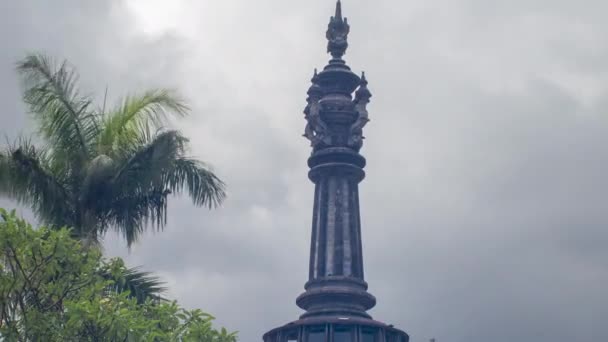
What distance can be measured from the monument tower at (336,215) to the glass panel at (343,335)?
0.08ft

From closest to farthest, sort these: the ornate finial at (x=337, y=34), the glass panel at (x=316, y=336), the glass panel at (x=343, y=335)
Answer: the glass panel at (x=343, y=335), the glass panel at (x=316, y=336), the ornate finial at (x=337, y=34)

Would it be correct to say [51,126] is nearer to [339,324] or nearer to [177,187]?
[177,187]

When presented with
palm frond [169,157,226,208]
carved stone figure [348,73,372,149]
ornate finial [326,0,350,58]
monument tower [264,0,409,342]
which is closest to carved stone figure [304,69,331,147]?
monument tower [264,0,409,342]

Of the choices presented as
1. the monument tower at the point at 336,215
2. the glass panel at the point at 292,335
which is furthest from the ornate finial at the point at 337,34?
the glass panel at the point at 292,335

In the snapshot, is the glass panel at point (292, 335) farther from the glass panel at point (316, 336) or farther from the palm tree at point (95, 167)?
the palm tree at point (95, 167)

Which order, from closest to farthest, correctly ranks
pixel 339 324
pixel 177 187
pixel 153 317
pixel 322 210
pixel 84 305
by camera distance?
pixel 84 305
pixel 153 317
pixel 177 187
pixel 339 324
pixel 322 210

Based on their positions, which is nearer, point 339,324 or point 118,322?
point 118,322

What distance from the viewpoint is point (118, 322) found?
24.2 m

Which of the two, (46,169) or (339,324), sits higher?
(339,324)

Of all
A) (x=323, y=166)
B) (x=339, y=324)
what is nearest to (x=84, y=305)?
(x=339, y=324)

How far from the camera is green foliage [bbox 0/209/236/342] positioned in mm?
24453

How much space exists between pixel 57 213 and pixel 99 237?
1230 millimetres

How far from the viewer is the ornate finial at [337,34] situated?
9762cm

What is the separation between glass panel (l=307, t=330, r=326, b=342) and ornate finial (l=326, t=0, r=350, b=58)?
27011mm
